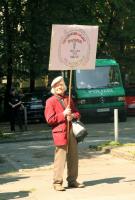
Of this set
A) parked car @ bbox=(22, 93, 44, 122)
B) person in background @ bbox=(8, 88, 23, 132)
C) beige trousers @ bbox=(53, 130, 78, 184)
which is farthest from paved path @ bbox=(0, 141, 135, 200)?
parked car @ bbox=(22, 93, 44, 122)

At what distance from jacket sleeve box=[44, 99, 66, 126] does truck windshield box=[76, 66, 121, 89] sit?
19.3 metres

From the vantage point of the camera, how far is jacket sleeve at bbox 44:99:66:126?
33.1ft

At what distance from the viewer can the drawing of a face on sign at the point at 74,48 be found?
1085 centimetres

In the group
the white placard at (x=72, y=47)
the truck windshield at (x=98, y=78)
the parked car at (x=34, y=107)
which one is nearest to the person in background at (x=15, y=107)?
the truck windshield at (x=98, y=78)

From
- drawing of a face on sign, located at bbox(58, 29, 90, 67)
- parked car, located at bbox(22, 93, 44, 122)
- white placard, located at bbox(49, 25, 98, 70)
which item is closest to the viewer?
white placard, located at bbox(49, 25, 98, 70)

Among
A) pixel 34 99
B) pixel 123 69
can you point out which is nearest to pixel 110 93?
pixel 34 99

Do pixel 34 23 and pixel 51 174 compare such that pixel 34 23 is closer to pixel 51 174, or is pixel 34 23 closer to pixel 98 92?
pixel 98 92

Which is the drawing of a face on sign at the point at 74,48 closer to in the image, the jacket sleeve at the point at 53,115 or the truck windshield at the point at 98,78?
the jacket sleeve at the point at 53,115

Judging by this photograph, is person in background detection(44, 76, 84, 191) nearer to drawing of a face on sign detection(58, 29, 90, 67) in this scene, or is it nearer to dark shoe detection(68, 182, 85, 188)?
dark shoe detection(68, 182, 85, 188)

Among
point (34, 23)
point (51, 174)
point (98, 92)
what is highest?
point (34, 23)

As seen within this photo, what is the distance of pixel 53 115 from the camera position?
10109mm

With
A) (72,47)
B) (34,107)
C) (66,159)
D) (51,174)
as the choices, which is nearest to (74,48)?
(72,47)

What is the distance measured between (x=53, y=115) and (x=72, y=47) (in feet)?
4.92

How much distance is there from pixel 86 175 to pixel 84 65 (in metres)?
2.36
